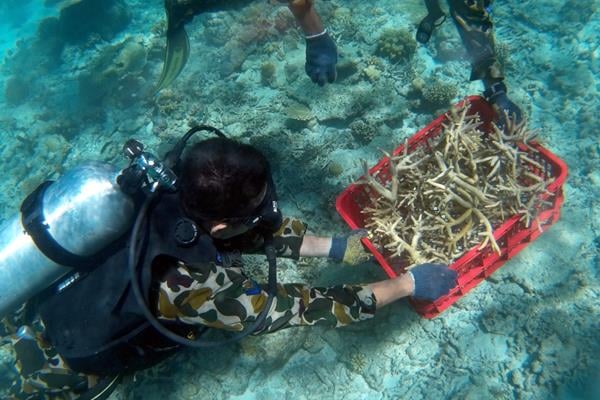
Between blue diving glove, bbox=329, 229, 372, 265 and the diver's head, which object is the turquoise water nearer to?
blue diving glove, bbox=329, 229, 372, 265

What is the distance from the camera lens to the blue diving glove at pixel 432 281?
3439 mm

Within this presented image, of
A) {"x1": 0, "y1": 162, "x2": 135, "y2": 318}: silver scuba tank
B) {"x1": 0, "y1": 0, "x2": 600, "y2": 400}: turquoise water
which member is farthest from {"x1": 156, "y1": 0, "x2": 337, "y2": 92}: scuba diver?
{"x1": 0, "y1": 162, "x2": 135, "y2": 318}: silver scuba tank

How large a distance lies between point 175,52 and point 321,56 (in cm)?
297

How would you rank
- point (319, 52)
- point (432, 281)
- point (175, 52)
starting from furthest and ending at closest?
point (175, 52), point (319, 52), point (432, 281)

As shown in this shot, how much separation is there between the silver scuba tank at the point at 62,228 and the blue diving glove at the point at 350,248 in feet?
6.45

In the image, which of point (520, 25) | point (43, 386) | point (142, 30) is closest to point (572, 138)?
point (520, 25)

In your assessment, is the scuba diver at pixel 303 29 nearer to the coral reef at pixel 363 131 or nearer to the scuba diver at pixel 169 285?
the coral reef at pixel 363 131

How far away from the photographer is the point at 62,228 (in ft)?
10.1

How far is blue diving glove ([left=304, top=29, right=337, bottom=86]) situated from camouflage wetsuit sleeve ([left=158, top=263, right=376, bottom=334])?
2766 mm

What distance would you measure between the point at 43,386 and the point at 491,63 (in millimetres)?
5509

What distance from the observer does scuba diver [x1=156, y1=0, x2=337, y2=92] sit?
4500mm

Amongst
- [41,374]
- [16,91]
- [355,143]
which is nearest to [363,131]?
[355,143]

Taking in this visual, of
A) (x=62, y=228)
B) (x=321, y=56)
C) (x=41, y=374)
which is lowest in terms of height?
(x=41, y=374)

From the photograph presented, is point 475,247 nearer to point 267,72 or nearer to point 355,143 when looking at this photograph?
point 355,143
